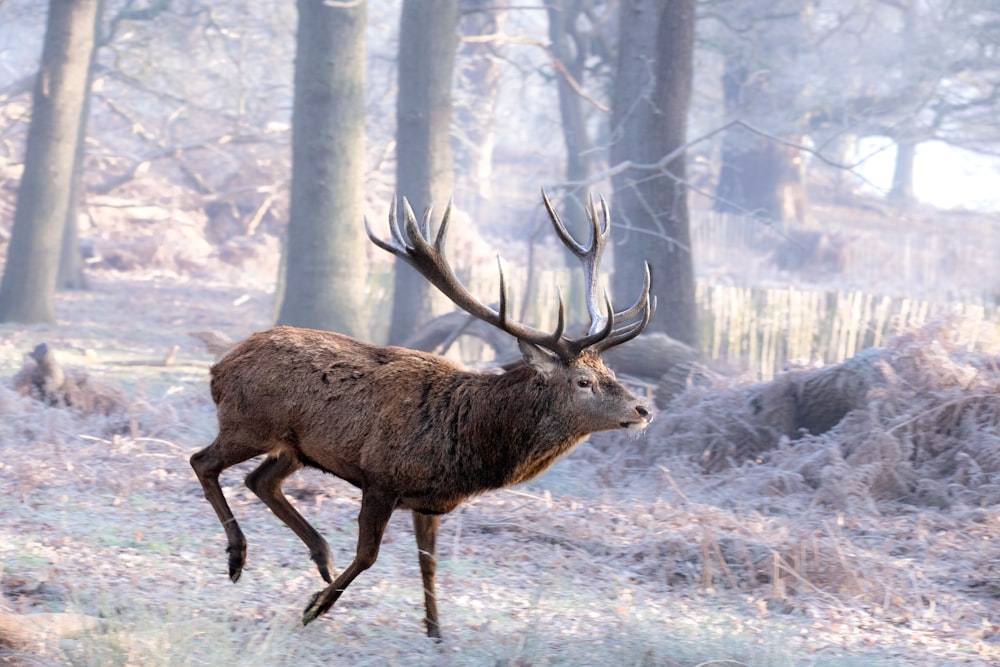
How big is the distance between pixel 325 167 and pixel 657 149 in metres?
4.25

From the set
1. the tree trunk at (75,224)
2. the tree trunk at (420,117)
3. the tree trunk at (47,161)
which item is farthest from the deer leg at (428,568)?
the tree trunk at (75,224)

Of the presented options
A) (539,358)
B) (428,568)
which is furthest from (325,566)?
(539,358)

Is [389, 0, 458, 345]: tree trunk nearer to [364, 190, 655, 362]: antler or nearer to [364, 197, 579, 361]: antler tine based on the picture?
[364, 190, 655, 362]: antler

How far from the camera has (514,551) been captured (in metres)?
7.06

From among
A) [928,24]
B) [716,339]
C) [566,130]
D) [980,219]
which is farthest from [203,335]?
[980,219]

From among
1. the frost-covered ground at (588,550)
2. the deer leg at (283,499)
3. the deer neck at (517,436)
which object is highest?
the deer neck at (517,436)

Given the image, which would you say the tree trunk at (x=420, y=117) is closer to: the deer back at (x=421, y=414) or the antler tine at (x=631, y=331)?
the deer back at (x=421, y=414)

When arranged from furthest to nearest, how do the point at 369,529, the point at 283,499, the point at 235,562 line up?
the point at 283,499 → the point at 235,562 → the point at 369,529

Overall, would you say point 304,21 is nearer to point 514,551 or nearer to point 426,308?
point 426,308

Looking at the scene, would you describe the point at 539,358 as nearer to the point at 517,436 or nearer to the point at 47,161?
the point at 517,436

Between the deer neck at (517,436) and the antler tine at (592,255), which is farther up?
the antler tine at (592,255)

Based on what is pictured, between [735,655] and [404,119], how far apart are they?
432 inches

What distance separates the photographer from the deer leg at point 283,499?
567cm

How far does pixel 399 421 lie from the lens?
525 centimetres
